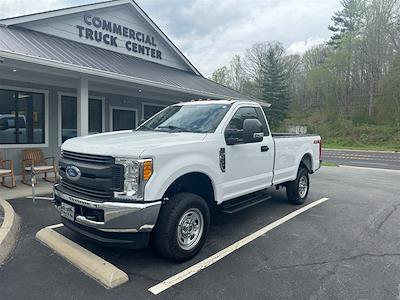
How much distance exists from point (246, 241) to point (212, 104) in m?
2.17

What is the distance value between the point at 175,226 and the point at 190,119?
5.93 ft

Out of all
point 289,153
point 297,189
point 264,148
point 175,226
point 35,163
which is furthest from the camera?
point 35,163

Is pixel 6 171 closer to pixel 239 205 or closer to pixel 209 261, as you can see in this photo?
pixel 239 205

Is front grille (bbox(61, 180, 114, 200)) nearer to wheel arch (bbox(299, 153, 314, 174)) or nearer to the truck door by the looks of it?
the truck door

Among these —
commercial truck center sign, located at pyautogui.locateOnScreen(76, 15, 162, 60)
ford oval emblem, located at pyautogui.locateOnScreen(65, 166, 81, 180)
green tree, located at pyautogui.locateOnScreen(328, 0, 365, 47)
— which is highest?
green tree, located at pyautogui.locateOnScreen(328, 0, 365, 47)

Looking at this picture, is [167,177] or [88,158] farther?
[88,158]

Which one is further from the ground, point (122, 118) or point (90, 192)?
point (122, 118)

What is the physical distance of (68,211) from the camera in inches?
150

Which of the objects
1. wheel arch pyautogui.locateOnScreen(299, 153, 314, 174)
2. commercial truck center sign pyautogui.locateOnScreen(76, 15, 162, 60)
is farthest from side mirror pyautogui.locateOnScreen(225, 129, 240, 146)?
commercial truck center sign pyautogui.locateOnScreen(76, 15, 162, 60)

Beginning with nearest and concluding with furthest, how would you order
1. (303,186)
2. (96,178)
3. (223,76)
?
(96,178), (303,186), (223,76)

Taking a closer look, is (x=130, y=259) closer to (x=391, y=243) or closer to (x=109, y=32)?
(x=391, y=243)

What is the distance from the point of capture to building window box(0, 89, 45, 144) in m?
8.73

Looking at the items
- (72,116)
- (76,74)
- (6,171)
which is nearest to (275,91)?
(72,116)

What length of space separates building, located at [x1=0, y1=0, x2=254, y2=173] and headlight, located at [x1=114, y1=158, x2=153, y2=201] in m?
4.62
